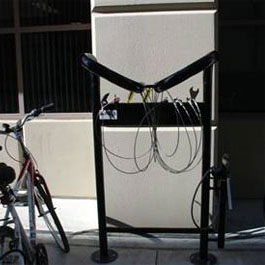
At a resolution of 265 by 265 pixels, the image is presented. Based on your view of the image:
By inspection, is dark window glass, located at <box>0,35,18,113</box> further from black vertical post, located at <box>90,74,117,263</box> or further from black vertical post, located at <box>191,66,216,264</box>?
black vertical post, located at <box>191,66,216,264</box>

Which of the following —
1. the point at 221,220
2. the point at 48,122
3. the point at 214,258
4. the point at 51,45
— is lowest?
the point at 214,258

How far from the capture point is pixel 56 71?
555 centimetres

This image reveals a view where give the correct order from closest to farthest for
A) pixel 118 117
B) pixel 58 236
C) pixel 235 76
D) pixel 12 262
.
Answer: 1. pixel 12 262
2. pixel 118 117
3. pixel 58 236
4. pixel 235 76

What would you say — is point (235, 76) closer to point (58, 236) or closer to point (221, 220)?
point (221, 220)

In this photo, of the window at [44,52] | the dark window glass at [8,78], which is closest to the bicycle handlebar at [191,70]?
the window at [44,52]

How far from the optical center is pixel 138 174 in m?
4.43

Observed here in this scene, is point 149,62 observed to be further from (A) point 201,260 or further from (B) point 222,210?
(A) point 201,260

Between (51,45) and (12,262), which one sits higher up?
(51,45)

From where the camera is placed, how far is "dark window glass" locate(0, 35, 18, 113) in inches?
221

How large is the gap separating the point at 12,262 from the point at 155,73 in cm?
188

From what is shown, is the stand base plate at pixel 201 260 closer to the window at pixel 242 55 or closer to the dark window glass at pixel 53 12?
the window at pixel 242 55

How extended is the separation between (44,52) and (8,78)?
507 mm

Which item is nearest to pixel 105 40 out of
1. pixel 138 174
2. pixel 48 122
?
pixel 138 174

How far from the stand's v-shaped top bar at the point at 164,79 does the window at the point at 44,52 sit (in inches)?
71.0
